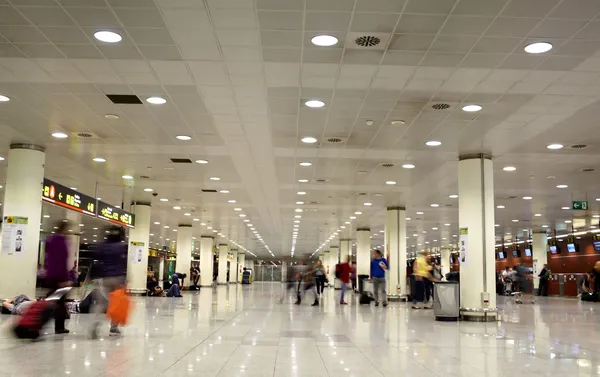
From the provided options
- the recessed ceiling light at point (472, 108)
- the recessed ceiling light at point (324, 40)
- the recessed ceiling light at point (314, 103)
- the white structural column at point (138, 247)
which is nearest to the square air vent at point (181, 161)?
the recessed ceiling light at point (314, 103)

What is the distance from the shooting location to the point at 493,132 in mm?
13938

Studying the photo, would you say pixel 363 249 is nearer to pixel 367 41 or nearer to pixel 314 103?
pixel 314 103

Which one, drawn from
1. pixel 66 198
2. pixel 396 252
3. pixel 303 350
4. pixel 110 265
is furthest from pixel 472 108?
pixel 396 252

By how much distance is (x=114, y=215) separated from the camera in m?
23.1

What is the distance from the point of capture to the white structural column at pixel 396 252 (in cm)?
2759

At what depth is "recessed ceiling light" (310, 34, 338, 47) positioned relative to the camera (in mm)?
8492

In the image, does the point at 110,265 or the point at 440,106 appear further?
the point at 440,106

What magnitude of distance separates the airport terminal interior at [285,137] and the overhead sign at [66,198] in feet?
0.25

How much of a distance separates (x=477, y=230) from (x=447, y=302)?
2.20m

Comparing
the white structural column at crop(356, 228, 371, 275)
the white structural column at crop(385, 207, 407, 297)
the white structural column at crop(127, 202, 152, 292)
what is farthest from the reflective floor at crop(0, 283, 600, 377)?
the white structural column at crop(356, 228, 371, 275)

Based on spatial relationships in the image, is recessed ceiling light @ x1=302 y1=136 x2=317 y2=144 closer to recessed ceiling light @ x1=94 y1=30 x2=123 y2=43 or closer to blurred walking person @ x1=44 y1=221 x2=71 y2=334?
blurred walking person @ x1=44 y1=221 x2=71 y2=334

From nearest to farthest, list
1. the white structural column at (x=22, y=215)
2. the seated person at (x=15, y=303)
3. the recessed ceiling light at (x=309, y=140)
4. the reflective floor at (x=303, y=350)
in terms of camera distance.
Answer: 1. the reflective floor at (x=303, y=350)
2. the seated person at (x=15, y=303)
3. the recessed ceiling light at (x=309, y=140)
4. the white structural column at (x=22, y=215)

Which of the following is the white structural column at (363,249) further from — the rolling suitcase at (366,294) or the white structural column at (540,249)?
the rolling suitcase at (366,294)

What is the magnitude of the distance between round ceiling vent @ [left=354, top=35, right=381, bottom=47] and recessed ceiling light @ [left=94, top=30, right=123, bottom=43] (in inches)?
141
